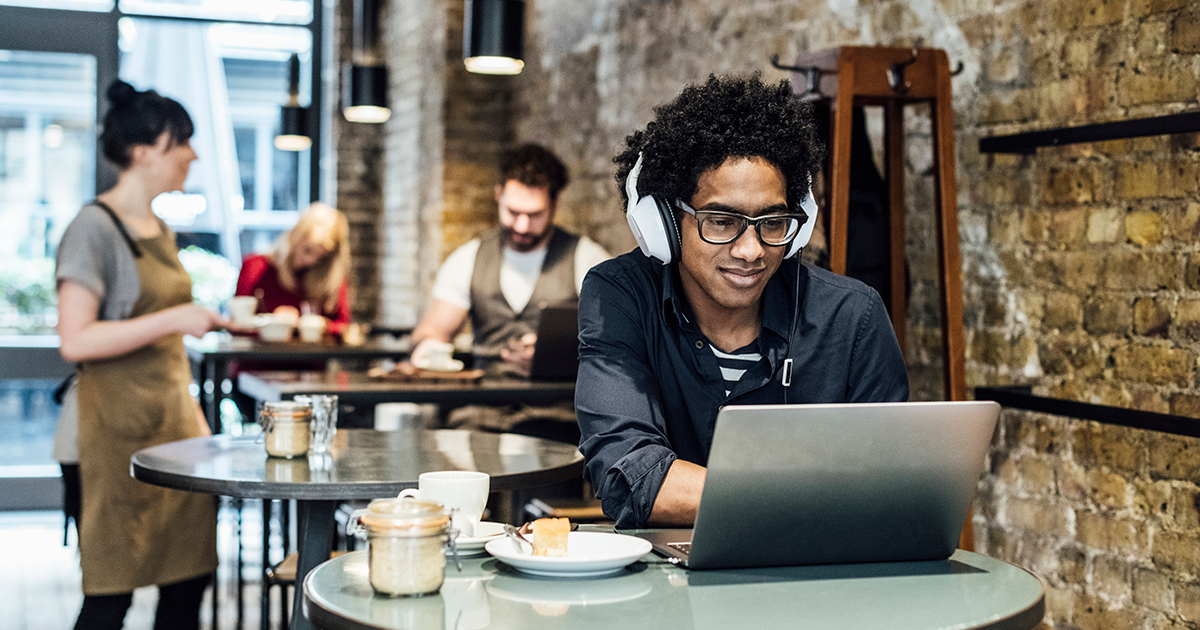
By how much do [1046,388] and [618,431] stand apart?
145 cm

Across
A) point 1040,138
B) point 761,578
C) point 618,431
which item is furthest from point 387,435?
point 1040,138

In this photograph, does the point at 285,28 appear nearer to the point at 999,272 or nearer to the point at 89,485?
the point at 89,485

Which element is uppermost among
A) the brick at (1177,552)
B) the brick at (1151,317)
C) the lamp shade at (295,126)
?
the lamp shade at (295,126)

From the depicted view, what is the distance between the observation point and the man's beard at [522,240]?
3.86 meters

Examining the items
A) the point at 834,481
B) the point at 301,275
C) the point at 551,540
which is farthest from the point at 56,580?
the point at 834,481

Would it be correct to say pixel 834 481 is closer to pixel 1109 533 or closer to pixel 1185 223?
pixel 1185 223

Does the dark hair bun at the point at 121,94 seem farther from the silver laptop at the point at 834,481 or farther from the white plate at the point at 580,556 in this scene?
the silver laptop at the point at 834,481

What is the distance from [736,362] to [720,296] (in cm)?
12

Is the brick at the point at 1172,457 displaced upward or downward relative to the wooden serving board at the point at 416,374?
downward

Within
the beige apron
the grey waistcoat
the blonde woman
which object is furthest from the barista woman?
the blonde woman

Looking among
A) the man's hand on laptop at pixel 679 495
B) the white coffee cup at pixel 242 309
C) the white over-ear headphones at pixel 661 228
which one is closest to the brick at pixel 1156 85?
the white over-ear headphones at pixel 661 228

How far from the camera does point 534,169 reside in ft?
12.4

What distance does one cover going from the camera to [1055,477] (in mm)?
2635

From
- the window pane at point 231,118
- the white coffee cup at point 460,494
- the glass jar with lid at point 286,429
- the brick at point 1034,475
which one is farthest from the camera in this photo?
the window pane at point 231,118
